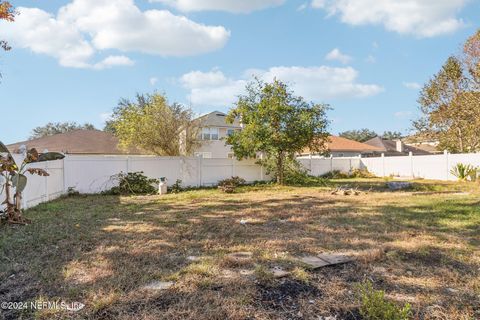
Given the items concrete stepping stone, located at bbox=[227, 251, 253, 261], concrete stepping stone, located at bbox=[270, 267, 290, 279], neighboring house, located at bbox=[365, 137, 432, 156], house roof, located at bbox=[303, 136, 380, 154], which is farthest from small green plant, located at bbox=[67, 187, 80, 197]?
neighboring house, located at bbox=[365, 137, 432, 156]

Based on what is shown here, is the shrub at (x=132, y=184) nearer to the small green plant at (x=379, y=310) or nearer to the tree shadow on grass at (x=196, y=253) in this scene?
the tree shadow on grass at (x=196, y=253)

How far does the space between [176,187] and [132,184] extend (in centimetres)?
181

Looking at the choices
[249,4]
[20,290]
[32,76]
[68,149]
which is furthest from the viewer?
[68,149]

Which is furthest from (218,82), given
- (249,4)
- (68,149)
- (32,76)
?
(68,149)

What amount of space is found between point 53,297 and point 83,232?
2.76m

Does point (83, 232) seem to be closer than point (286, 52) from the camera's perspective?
Yes

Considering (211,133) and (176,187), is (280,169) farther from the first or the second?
(211,133)

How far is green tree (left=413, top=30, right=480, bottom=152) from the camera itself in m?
16.6

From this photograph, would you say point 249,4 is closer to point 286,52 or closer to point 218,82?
point 286,52

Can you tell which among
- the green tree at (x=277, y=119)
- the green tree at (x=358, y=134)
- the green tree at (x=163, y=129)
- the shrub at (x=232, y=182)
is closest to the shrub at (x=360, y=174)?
the green tree at (x=277, y=119)

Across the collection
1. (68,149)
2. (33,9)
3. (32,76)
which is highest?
(33,9)

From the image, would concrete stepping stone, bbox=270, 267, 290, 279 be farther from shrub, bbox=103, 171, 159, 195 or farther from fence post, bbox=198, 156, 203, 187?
fence post, bbox=198, 156, 203, 187

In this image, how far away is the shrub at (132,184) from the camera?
11.9 meters

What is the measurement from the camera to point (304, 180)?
15.7m
